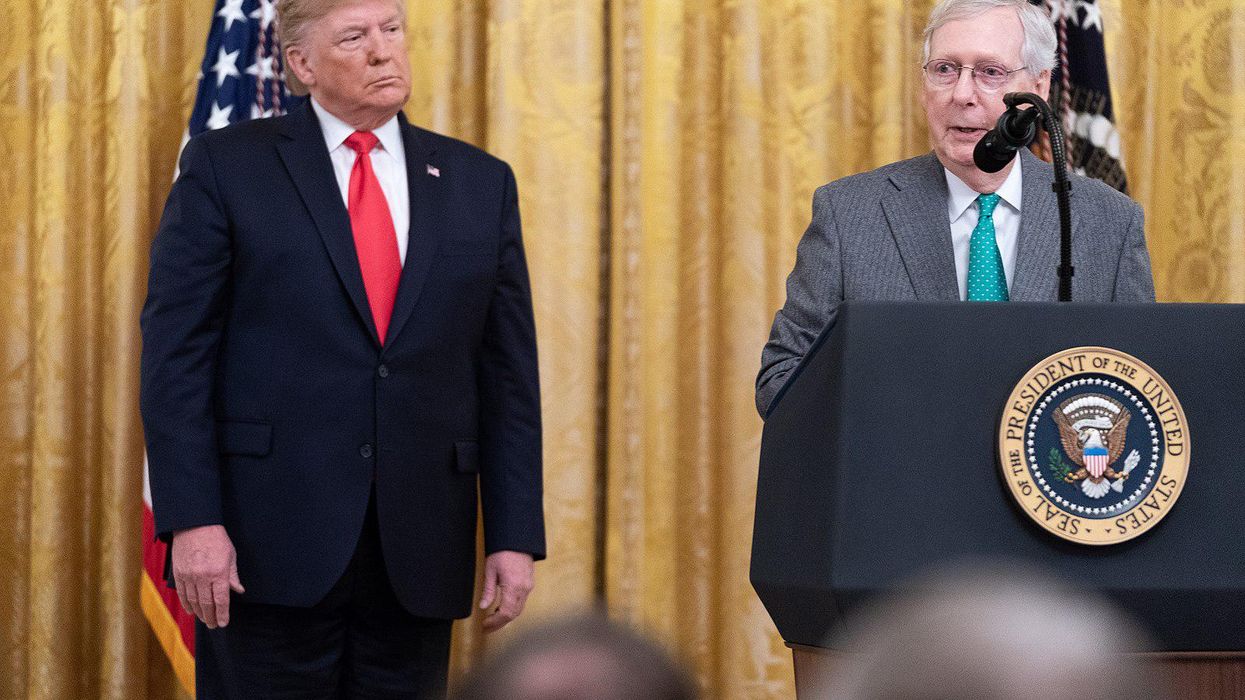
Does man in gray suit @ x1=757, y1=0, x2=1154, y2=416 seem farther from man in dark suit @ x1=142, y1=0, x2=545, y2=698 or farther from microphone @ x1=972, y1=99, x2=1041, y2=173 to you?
man in dark suit @ x1=142, y1=0, x2=545, y2=698

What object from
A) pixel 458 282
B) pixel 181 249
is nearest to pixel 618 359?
pixel 458 282

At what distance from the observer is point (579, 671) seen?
0.60 meters

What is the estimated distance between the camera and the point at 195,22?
3.58 metres

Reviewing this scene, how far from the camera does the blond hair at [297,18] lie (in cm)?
253

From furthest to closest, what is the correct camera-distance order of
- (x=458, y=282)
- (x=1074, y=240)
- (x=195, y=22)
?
(x=195, y=22)
(x=458, y=282)
(x=1074, y=240)

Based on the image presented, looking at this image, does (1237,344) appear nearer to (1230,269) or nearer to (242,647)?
(242,647)

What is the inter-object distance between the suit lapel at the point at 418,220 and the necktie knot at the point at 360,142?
7 cm

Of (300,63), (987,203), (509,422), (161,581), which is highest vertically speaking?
(300,63)

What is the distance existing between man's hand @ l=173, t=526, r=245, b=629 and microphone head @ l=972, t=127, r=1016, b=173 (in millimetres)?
1319

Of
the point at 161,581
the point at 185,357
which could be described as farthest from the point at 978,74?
the point at 161,581

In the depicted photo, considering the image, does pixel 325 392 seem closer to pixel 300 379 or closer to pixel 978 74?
pixel 300 379

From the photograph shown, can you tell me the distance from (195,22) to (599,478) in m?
1.51

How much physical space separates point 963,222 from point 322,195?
106 cm

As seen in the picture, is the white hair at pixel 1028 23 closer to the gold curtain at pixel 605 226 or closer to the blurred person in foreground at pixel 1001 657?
the gold curtain at pixel 605 226
